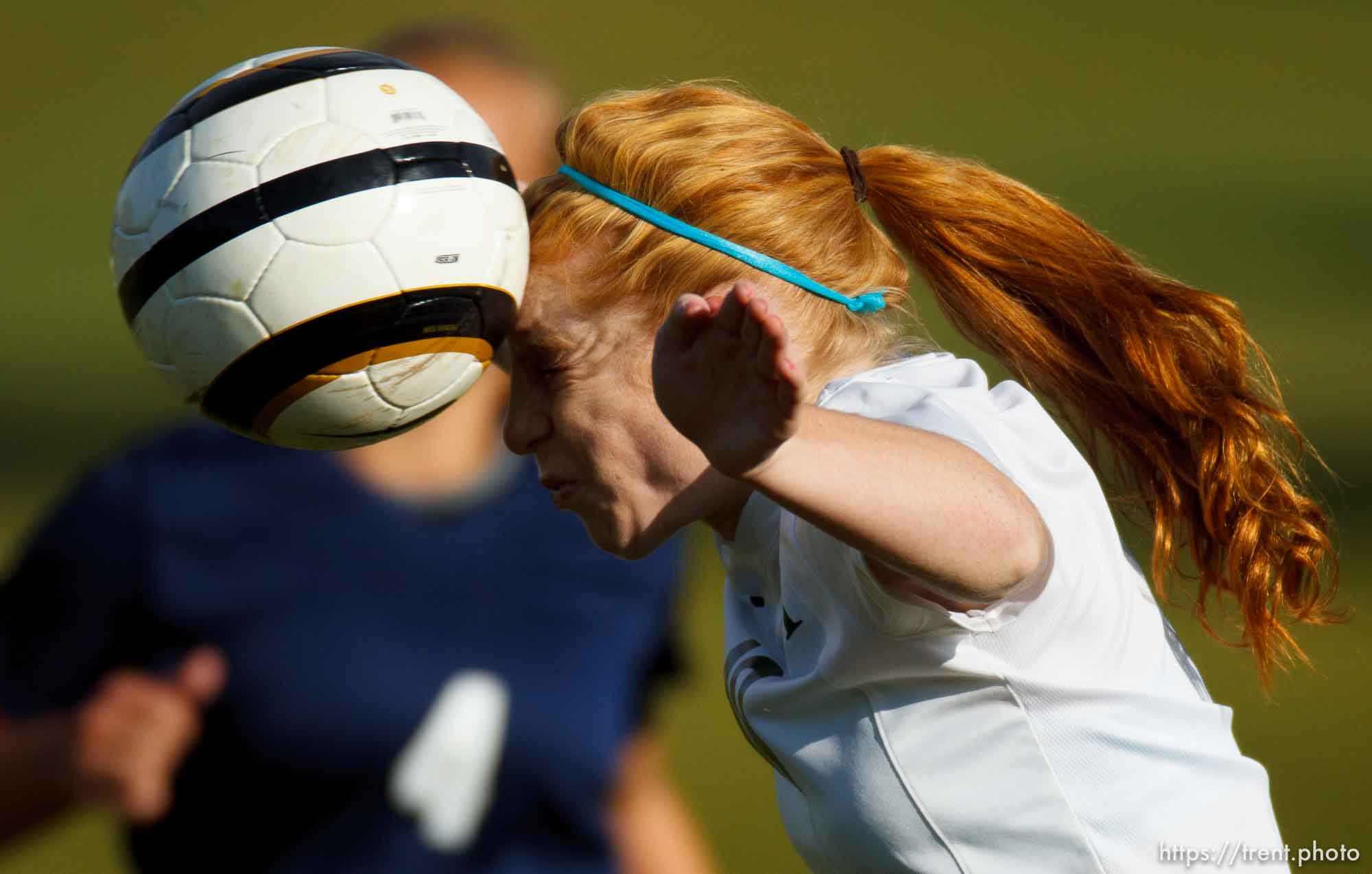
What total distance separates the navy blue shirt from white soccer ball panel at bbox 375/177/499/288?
0.80 m

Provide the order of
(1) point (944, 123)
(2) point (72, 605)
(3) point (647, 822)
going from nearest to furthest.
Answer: (2) point (72, 605) < (3) point (647, 822) < (1) point (944, 123)

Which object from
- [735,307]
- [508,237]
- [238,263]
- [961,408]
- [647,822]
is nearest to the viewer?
[735,307]

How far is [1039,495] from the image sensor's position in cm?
171

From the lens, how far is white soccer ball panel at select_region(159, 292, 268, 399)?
1.86 metres

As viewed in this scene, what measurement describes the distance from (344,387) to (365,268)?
0.52 feet

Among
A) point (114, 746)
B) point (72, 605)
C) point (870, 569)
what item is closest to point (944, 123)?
point (72, 605)

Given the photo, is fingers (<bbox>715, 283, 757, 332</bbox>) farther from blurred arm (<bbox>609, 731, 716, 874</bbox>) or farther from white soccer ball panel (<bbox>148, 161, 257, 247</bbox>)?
blurred arm (<bbox>609, 731, 716, 874</bbox>)

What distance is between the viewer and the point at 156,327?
1921 mm

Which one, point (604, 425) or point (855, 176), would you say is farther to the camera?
point (855, 176)

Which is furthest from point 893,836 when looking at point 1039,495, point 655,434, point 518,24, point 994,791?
point 518,24

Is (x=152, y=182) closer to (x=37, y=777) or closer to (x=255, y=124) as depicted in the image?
(x=255, y=124)

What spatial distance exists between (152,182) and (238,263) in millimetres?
165

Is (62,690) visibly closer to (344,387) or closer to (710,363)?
(344,387)

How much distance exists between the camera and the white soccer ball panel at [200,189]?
1.84 meters
